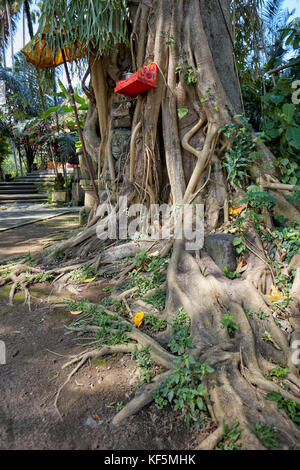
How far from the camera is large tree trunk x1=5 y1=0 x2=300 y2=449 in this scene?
1605mm

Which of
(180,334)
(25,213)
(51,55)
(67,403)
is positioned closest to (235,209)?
(180,334)

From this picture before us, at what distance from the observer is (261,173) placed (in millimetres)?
2830

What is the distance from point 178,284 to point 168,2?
10.6 feet

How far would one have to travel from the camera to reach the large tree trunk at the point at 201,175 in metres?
1.61

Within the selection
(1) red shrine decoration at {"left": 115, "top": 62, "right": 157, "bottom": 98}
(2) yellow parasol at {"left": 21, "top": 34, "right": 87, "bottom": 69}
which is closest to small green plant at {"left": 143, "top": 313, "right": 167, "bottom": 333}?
(1) red shrine decoration at {"left": 115, "top": 62, "right": 157, "bottom": 98}

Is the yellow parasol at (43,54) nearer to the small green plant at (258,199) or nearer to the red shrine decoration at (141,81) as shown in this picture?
the red shrine decoration at (141,81)

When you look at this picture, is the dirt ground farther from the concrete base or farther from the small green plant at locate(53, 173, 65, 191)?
the small green plant at locate(53, 173, 65, 191)

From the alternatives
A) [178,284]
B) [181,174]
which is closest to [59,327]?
[178,284]

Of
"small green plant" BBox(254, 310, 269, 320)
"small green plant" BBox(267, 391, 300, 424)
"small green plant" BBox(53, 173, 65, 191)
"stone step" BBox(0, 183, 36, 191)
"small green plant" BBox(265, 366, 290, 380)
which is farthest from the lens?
"stone step" BBox(0, 183, 36, 191)

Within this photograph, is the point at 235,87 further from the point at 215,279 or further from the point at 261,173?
the point at 215,279

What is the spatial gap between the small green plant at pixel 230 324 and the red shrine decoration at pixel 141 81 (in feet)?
8.39

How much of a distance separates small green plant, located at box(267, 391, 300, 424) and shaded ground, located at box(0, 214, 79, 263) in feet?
11.8
